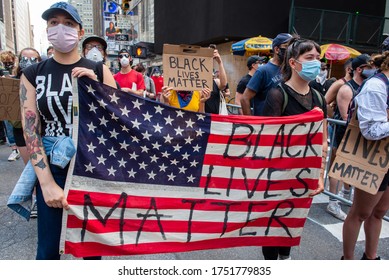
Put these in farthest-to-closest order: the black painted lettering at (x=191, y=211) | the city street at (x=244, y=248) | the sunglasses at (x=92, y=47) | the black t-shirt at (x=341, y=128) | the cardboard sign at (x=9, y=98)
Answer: the black t-shirt at (x=341, y=128)
the sunglasses at (x=92, y=47)
the cardboard sign at (x=9, y=98)
the city street at (x=244, y=248)
the black painted lettering at (x=191, y=211)

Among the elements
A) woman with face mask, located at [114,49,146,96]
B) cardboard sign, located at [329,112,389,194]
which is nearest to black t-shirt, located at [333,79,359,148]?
cardboard sign, located at [329,112,389,194]

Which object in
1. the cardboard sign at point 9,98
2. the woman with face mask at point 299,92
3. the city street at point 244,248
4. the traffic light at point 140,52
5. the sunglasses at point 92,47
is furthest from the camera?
the traffic light at point 140,52

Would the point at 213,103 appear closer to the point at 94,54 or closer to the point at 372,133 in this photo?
the point at 94,54

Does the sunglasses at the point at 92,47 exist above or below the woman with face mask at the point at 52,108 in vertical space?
above

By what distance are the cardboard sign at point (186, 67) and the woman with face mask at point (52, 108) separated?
4.57ft

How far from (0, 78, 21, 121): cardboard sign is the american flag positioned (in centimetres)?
185

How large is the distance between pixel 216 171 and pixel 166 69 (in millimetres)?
1472

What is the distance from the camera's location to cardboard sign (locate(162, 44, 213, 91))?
11.4ft

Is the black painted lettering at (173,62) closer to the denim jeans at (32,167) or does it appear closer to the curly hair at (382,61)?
the denim jeans at (32,167)

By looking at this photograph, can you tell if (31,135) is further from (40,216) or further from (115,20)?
(115,20)

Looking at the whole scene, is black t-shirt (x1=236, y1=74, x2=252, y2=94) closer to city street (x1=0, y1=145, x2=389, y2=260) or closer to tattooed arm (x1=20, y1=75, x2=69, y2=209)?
city street (x1=0, y1=145, x2=389, y2=260)

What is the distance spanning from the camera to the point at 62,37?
6.77ft

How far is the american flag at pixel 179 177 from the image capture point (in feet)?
7.16

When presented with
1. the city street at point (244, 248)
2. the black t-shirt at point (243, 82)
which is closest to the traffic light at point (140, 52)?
the black t-shirt at point (243, 82)
